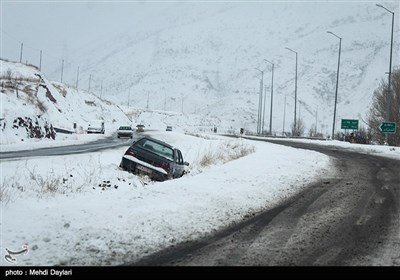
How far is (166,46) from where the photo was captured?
Result: 649ft

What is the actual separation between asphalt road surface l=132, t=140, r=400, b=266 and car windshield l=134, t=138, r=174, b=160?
20.6 ft

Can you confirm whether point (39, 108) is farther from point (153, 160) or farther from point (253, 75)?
point (253, 75)

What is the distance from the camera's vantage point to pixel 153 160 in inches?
597

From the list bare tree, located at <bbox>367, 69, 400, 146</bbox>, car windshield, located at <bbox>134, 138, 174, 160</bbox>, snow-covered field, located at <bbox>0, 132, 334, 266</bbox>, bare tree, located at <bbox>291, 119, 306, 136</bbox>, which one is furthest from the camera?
bare tree, located at <bbox>291, 119, 306, 136</bbox>

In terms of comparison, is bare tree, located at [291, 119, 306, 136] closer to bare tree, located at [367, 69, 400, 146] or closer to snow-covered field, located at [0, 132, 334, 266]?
bare tree, located at [367, 69, 400, 146]

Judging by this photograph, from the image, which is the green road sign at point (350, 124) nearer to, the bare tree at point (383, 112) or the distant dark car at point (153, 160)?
the bare tree at point (383, 112)

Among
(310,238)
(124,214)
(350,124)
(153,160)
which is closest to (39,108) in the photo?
(350,124)

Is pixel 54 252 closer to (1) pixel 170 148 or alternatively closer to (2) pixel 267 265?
(2) pixel 267 265

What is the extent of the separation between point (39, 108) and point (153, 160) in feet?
145

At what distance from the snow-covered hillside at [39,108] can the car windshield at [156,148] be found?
18.7 m

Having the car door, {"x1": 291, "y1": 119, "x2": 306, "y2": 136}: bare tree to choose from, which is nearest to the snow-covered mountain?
{"x1": 291, "y1": 119, "x2": 306, "y2": 136}: bare tree

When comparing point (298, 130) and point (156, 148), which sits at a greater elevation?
point (298, 130)

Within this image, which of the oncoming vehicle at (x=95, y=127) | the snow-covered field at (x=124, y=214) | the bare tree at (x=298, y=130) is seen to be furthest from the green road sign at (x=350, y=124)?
the snow-covered field at (x=124, y=214)

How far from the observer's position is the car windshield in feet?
51.4
